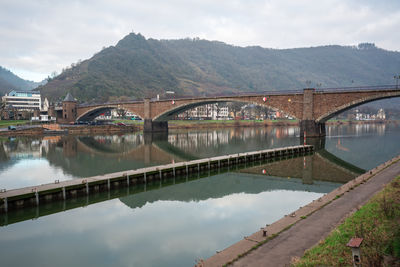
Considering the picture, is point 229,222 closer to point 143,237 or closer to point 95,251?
point 143,237

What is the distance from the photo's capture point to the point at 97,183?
22.8 meters

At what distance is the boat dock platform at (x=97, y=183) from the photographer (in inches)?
750

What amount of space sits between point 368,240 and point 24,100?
577 feet

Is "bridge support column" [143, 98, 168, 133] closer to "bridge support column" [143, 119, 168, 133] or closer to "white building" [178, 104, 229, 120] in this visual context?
"bridge support column" [143, 119, 168, 133]

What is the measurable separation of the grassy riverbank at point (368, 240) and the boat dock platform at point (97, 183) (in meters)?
17.4

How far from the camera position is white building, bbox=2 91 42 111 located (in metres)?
151

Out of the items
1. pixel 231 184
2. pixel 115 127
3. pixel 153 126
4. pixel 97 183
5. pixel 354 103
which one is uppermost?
pixel 354 103

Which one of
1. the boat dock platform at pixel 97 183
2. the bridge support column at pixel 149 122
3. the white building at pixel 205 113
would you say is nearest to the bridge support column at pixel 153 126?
the bridge support column at pixel 149 122

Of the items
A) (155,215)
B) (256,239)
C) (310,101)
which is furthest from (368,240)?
(310,101)

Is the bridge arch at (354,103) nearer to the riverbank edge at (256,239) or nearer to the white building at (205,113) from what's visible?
the riverbank edge at (256,239)

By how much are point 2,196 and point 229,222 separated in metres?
14.3

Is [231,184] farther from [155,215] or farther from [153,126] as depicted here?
[153,126]

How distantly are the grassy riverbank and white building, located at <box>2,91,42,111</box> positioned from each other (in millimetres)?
167376

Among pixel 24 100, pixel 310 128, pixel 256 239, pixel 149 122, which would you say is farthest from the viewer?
pixel 24 100
